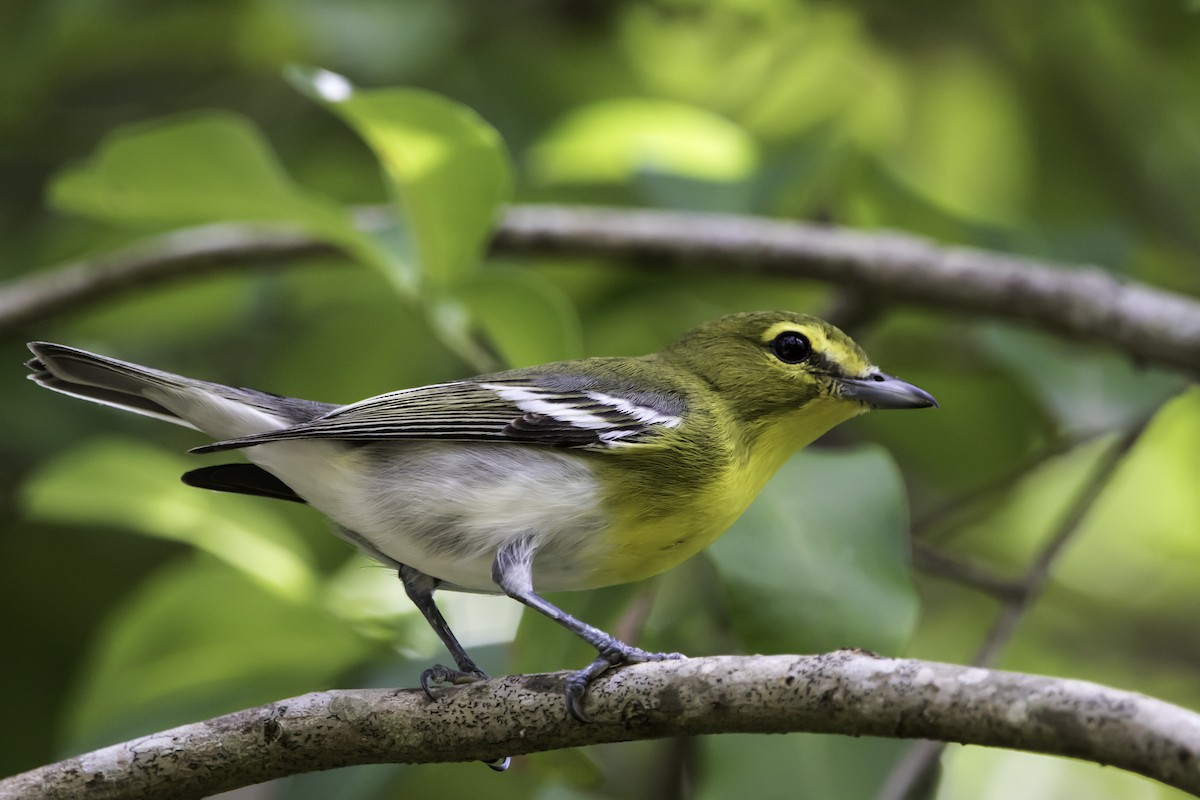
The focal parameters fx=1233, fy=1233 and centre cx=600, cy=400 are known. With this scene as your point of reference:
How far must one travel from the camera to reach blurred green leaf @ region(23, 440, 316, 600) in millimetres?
3797

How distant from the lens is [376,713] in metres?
2.32

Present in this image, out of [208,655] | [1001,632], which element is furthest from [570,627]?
[208,655]

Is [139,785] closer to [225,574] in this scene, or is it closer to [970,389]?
[225,574]

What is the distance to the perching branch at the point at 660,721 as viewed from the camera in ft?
5.51

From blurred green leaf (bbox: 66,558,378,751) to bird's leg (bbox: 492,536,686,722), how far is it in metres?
1.04

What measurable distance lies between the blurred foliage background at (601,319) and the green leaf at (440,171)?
0.01 metres

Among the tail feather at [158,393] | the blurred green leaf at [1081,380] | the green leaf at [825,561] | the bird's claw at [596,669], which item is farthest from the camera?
the blurred green leaf at [1081,380]

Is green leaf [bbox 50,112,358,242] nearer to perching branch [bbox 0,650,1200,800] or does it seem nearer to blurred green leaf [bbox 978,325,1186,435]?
perching branch [bbox 0,650,1200,800]

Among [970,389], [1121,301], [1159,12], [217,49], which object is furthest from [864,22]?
[217,49]

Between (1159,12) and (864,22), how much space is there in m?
1.31

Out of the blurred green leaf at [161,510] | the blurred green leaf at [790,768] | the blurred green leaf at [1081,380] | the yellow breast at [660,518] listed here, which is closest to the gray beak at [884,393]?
the yellow breast at [660,518]

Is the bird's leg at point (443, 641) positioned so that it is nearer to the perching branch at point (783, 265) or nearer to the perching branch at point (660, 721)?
the perching branch at point (660, 721)

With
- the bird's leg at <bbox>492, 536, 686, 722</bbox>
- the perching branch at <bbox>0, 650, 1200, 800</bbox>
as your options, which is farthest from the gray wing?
the perching branch at <bbox>0, 650, 1200, 800</bbox>

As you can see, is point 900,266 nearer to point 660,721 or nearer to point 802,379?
point 802,379
